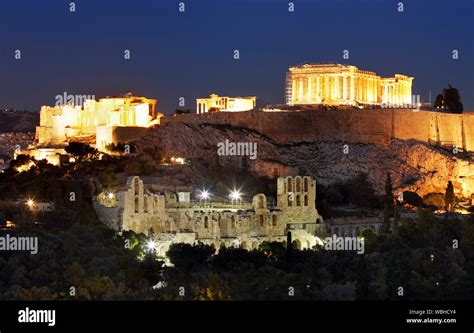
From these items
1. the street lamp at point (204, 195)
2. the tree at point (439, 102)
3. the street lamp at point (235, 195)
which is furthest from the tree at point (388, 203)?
the tree at point (439, 102)

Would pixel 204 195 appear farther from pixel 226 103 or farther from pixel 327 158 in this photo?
pixel 226 103

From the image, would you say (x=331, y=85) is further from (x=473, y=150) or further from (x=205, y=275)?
(x=205, y=275)

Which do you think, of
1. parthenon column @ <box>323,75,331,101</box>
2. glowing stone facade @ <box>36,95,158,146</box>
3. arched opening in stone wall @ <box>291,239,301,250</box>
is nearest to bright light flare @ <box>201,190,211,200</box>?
arched opening in stone wall @ <box>291,239,301,250</box>

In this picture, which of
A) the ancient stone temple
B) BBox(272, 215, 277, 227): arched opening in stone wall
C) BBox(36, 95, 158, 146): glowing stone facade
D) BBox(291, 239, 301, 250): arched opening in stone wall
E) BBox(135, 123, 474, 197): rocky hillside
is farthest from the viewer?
BBox(36, 95, 158, 146): glowing stone facade

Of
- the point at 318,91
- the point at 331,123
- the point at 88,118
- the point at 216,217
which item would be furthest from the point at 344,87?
the point at 216,217

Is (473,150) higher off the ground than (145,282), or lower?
higher

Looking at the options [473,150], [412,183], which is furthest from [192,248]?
[473,150]

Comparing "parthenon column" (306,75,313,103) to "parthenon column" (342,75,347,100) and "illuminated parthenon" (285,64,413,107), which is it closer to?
"illuminated parthenon" (285,64,413,107)
